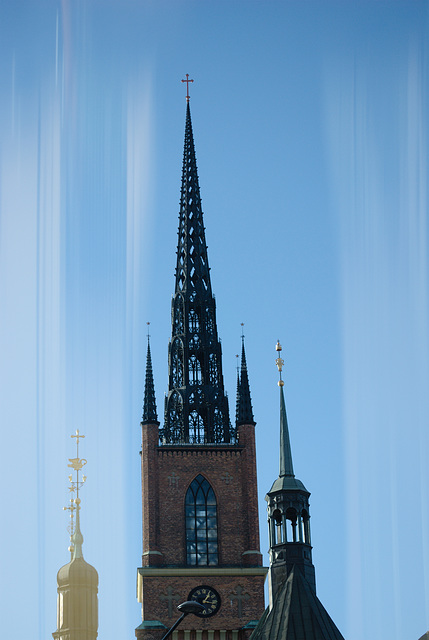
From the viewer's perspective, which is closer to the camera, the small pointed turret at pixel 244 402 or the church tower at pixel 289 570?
the church tower at pixel 289 570

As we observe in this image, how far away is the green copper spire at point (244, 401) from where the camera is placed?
3553 inches

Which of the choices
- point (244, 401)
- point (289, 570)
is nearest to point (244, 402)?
point (244, 401)

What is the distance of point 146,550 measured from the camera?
85.9 m

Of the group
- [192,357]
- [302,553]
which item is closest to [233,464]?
[192,357]

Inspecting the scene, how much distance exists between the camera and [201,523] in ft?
285

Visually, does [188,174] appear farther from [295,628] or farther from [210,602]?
[295,628]

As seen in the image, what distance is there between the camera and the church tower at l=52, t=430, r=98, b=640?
72.8 meters

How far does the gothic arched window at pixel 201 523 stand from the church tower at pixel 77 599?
11.2m

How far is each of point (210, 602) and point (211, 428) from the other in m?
11.1

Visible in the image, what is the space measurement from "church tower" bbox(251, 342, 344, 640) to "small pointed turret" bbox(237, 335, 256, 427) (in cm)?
828

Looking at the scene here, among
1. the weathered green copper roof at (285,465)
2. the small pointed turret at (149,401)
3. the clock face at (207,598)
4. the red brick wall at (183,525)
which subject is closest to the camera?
the weathered green copper roof at (285,465)

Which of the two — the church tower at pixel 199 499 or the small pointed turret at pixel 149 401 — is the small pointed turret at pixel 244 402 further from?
the small pointed turret at pixel 149 401

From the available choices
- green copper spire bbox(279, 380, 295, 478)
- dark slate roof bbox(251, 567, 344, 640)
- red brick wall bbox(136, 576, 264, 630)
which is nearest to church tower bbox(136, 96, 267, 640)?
red brick wall bbox(136, 576, 264, 630)

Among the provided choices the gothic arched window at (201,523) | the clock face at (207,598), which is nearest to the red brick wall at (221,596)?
the clock face at (207,598)
